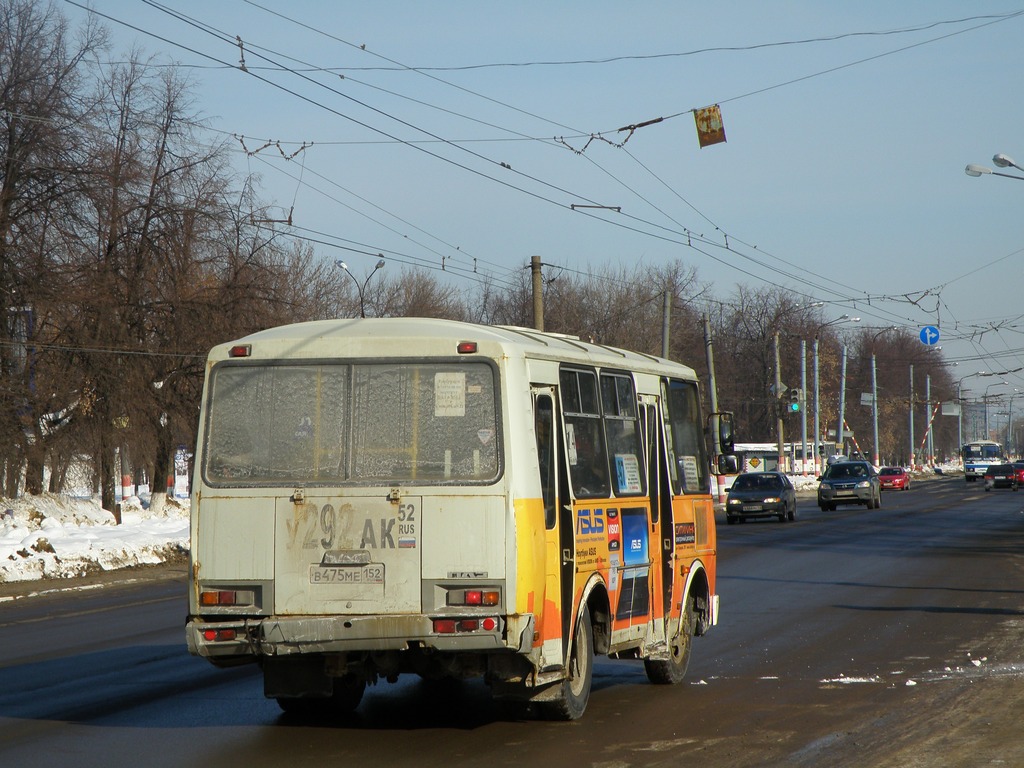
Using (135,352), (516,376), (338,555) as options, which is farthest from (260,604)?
(135,352)

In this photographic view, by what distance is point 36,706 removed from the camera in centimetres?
964

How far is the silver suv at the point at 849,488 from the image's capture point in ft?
163

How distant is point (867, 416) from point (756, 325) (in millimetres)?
23179

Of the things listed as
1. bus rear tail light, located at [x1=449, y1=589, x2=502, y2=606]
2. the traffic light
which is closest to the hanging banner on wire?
bus rear tail light, located at [x1=449, y1=589, x2=502, y2=606]

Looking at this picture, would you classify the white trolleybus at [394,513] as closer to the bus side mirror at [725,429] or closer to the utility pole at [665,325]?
the bus side mirror at [725,429]

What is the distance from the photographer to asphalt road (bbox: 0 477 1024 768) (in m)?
7.88

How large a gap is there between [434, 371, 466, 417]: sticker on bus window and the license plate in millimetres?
1043

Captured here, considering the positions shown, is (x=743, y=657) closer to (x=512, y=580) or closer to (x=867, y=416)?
(x=512, y=580)

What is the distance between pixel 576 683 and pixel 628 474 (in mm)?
1753

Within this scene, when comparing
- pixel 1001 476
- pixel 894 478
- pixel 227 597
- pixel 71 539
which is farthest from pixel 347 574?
pixel 1001 476

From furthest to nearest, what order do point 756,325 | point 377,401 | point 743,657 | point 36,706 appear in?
→ point 756,325 → point 743,657 → point 36,706 → point 377,401

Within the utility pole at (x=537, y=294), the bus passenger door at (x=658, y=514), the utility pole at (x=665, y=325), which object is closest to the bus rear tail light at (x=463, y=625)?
the bus passenger door at (x=658, y=514)

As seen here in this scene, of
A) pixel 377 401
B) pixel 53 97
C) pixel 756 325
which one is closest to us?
pixel 377 401

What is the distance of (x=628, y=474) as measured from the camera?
1006cm
